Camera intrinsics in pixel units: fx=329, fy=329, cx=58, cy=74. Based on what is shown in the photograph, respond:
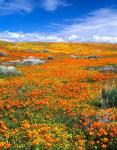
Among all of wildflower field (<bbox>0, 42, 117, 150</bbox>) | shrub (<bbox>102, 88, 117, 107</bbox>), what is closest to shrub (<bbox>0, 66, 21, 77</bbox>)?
wildflower field (<bbox>0, 42, 117, 150</bbox>)

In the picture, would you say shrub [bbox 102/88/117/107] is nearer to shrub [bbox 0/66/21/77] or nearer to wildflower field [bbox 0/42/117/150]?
wildflower field [bbox 0/42/117/150]

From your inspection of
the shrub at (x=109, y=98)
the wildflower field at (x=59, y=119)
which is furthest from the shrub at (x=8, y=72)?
the shrub at (x=109, y=98)

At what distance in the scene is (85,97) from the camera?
18062 mm

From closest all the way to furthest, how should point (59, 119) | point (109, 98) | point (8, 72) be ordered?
point (59, 119)
point (109, 98)
point (8, 72)

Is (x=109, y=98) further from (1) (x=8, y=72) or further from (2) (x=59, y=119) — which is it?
(1) (x=8, y=72)

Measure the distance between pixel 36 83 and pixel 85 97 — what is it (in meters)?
6.49

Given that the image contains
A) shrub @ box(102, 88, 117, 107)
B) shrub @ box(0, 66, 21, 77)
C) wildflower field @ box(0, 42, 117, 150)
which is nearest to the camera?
wildflower field @ box(0, 42, 117, 150)

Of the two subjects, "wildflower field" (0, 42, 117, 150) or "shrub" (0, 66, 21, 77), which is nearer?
"wildflower field" (0, 42, 117, 150)

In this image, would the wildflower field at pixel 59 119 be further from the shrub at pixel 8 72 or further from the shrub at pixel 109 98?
the shrub at pixel 8 72

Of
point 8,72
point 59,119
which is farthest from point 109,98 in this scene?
point 8,72

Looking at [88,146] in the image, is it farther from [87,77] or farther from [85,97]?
[87,77]

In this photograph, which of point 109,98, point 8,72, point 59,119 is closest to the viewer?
point 59,119

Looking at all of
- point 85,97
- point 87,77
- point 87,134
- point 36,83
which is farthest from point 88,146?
point 87,77

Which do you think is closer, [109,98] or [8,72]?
[109,98]
